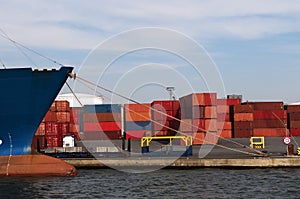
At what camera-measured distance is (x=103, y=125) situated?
238 ft

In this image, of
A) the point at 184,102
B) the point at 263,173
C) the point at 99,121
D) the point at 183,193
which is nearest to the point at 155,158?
the point at 263,173

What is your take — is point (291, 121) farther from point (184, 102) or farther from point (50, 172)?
point (50, 172)

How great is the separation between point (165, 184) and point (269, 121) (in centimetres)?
3967

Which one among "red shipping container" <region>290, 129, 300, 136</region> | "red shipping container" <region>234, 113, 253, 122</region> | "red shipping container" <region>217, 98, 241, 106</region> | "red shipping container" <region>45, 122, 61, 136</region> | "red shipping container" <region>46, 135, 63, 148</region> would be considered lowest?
"red shipping container" <region>46, 135, 63, 148</region>

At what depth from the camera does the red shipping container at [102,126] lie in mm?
72438

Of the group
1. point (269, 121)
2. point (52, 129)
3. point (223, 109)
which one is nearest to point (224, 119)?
point (223, 109)

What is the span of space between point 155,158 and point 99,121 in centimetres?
3522

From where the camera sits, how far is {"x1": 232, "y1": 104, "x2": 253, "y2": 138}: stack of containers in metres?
65.1

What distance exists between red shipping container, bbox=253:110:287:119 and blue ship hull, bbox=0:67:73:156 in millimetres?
40318

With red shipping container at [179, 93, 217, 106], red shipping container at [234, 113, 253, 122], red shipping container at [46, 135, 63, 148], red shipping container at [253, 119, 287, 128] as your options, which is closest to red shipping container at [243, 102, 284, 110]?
red shipping container at [253, 119, 287, 128]

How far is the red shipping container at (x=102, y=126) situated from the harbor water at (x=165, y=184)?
117 feet

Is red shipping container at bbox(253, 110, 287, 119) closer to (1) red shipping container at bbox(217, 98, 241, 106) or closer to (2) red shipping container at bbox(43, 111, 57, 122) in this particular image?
(1) red shipping container at bbox(217, 98, 241, 106)

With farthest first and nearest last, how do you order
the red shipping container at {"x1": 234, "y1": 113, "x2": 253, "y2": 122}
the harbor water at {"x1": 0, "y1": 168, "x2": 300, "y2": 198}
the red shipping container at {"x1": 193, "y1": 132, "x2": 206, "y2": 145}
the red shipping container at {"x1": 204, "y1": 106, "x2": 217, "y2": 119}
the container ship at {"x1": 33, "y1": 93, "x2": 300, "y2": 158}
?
the red shipping container at {"x1": 234, "y1": 113, "x2": 253, "y2": 122} < the red shipping container at {"x1": 204, "y1": 106, "x2": 217, "y2": 119} < the red shipping container at {"x1": 193, "y1": 132, "x2": 206, "y2": 145} < the container ship at {"x1": 33, "y1": 93, "x2": 300, "y2": 158} < the harbor water at {"x1": 0, "y1": 168, "x2": 300, "y2": 198}

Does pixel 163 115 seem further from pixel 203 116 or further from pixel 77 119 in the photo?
pixel 77 119
